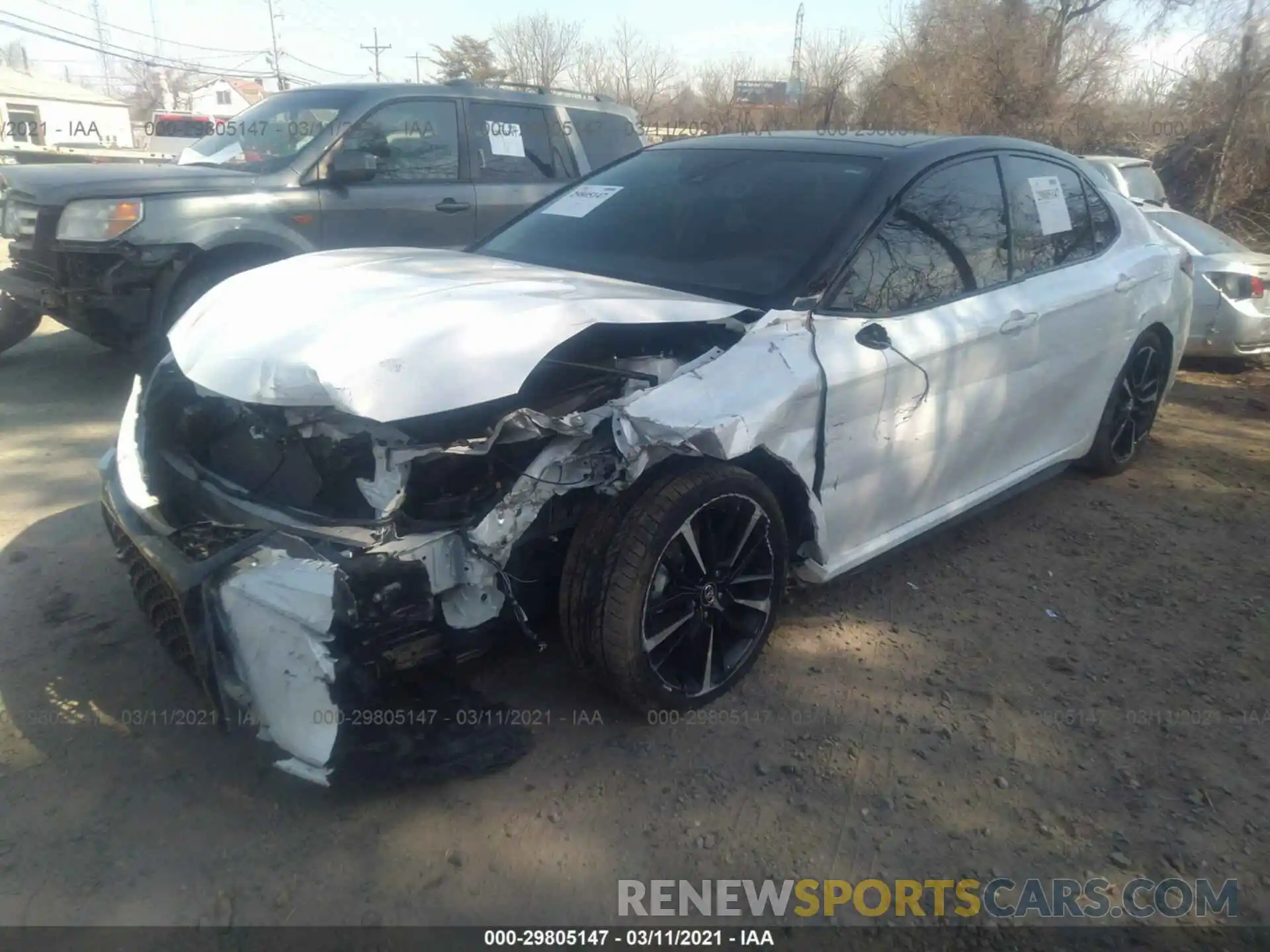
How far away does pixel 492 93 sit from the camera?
7012 millimetres

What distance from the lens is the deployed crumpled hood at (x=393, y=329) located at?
8.13ft

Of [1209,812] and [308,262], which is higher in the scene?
[308,262]

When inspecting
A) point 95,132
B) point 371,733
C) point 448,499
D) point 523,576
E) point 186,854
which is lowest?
point 95,132

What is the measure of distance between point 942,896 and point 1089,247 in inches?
130

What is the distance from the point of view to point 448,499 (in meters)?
2.61

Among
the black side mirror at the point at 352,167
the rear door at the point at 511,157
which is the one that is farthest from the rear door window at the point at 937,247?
the black side mirror at the point at 352,167

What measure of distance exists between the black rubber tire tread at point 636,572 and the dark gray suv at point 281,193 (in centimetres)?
423

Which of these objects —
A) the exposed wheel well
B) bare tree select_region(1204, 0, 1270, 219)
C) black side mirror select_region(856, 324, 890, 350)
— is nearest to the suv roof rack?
the exposed wheel well

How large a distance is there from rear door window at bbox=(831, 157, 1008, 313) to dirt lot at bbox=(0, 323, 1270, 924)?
1.21m

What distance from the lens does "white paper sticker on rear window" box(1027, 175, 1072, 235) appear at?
4203 millimetres

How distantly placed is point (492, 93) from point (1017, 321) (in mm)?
4681

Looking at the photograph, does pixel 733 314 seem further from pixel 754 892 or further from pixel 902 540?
pixel 754 892

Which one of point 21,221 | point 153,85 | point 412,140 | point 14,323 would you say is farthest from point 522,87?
point 153,85

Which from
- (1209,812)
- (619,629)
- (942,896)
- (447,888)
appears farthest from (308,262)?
(1209,812)
